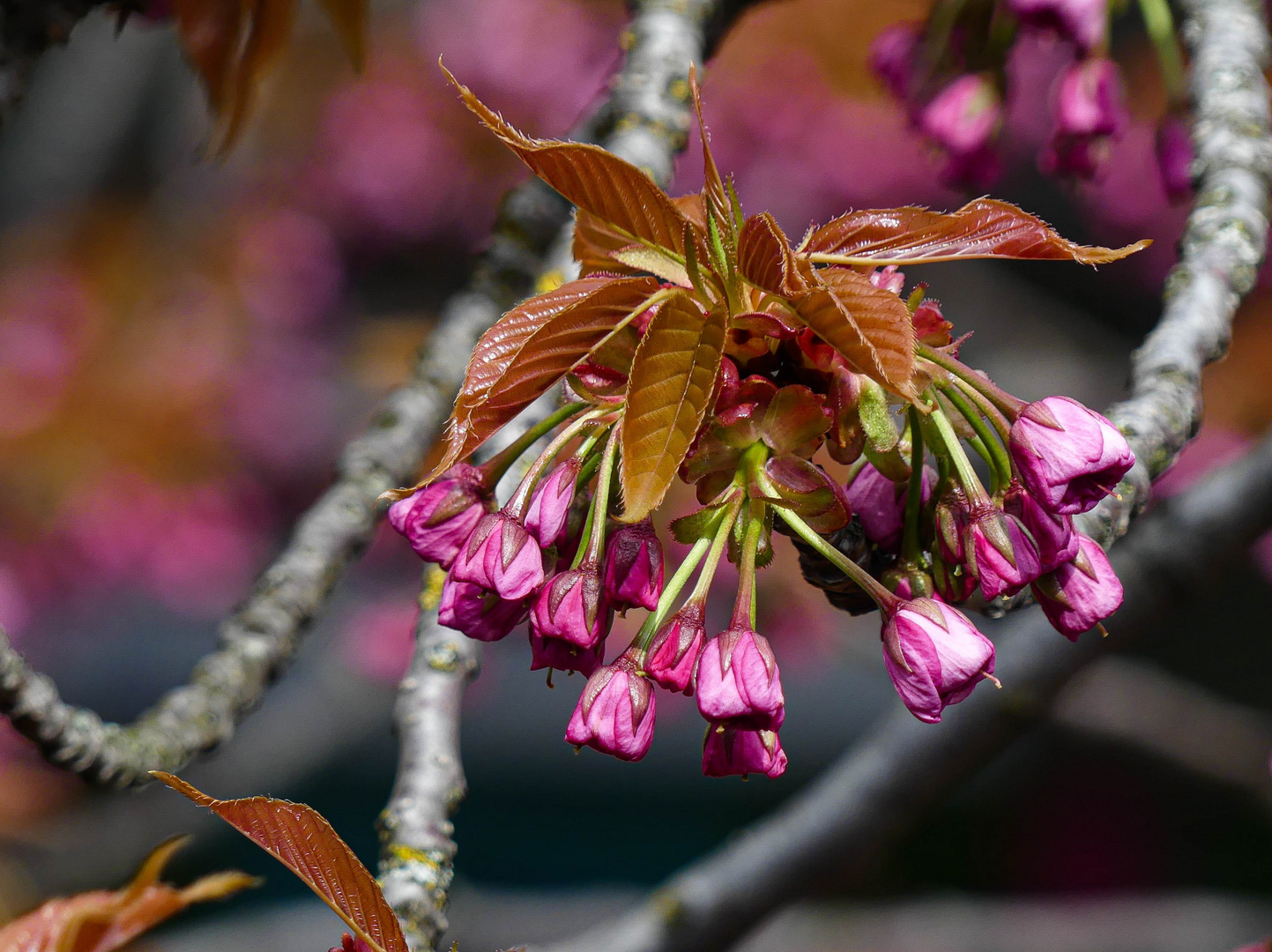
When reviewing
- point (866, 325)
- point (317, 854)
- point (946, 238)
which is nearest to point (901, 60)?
point (946, 238)

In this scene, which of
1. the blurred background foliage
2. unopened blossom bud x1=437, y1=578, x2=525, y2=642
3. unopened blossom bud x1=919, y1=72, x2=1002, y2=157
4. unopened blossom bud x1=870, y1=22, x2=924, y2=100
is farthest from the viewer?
the blurred background foliage

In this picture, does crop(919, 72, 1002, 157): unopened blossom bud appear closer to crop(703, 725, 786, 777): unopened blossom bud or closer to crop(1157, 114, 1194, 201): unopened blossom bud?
crop(1157, 114, 1194, 201): unopened blossom bud

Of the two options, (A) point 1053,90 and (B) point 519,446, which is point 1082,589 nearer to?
(B) point 519,446

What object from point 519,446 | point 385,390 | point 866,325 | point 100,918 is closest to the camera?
point 866,325

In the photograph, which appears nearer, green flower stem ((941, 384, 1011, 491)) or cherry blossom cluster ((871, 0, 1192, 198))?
green flower stem ((941, 384, 1011, 491))

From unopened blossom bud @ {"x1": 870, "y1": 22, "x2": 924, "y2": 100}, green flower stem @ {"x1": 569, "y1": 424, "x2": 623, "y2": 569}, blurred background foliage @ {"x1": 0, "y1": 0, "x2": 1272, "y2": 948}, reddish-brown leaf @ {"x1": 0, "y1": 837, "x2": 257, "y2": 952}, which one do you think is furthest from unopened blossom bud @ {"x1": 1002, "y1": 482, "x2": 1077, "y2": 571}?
blurred background foliage @ {"x1": 0, "y1": 0, "x2": 1272, "y2": 948}

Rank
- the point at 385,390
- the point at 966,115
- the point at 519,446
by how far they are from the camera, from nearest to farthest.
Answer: the point at 519,446
the point at 966,115
the point at 385,390

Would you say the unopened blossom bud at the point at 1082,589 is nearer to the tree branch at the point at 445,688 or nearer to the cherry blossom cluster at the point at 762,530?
the cherry blossom cluster at the point at 762,530

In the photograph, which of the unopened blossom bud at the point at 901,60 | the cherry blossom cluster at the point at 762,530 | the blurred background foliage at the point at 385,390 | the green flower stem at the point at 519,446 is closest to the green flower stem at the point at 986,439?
the cherry blossom cluster at the point at 762,530
